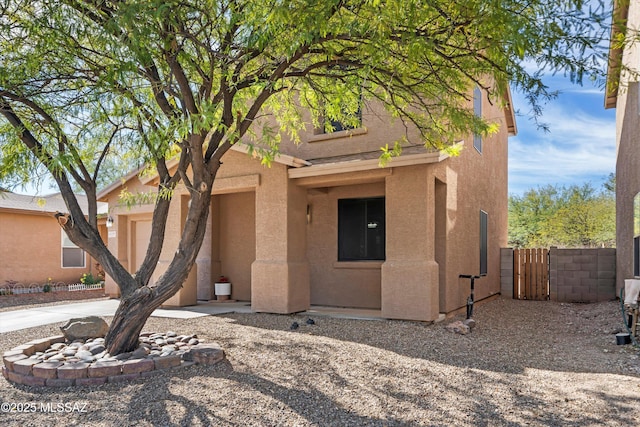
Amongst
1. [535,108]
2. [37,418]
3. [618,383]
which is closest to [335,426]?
[37,418]

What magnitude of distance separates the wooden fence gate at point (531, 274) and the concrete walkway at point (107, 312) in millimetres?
7232

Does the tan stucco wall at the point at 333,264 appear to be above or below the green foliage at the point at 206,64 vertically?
below

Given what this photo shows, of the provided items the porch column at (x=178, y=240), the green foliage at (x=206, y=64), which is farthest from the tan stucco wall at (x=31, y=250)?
the green foliage at (x=206, y=64)

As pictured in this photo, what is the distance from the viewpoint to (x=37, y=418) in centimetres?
454

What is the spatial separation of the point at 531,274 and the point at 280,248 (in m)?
9.33

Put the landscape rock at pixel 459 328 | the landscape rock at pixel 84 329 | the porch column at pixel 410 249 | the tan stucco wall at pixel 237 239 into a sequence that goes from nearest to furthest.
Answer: the landscape rock at pixel 84 329, the landscape rock at pixel 459 328, the porch column at pixel 410 249, the tan stucco wall at pixel 237 239

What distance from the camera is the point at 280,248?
10.7m

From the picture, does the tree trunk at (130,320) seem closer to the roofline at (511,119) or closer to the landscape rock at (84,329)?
the landscape rock at (84,329)

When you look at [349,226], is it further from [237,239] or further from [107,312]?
[107,312]

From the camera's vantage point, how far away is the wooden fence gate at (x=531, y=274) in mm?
15422

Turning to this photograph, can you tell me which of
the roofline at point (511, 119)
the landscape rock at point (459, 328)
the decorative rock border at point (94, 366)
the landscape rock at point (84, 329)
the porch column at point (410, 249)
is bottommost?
the landscape rock at point (459, 328)

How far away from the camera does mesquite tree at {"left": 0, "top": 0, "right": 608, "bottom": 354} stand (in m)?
5.35

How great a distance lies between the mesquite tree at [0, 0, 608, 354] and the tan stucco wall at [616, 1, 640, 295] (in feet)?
16.0

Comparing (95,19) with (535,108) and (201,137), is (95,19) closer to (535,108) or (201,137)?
(201,137)
